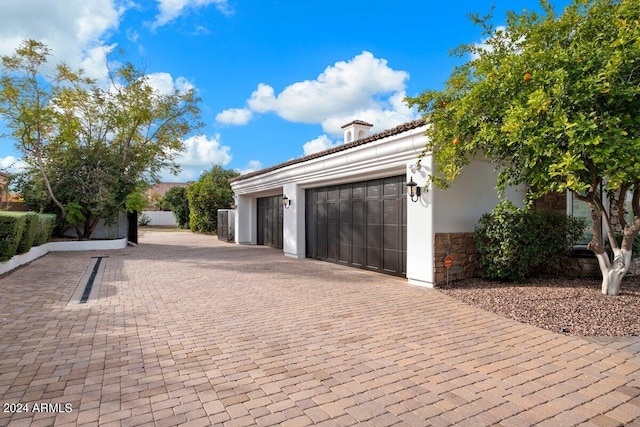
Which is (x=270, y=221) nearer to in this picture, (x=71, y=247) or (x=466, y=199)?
(x=71, y=247)

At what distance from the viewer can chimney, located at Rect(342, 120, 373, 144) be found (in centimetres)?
1332

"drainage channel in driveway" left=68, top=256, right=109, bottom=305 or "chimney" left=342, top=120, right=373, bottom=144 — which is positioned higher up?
"chimney" left=342, top=120, right=373, bottom=144

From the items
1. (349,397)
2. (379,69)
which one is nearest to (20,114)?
(379,69)

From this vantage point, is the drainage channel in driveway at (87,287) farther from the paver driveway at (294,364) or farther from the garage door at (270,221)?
the garage door at (270,221)

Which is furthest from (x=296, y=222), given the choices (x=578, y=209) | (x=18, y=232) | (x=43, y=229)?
(x=43, y=229)

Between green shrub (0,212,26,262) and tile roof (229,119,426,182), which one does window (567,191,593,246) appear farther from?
green shrub (0,212,26,262)

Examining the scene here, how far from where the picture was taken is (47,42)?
1489 cm

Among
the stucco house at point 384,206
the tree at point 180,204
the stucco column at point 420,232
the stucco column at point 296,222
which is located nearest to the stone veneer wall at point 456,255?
the stucco house at point 384,206

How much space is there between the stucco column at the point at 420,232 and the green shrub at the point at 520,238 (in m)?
1.20

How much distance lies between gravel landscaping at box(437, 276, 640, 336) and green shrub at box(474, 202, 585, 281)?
17.0 inches

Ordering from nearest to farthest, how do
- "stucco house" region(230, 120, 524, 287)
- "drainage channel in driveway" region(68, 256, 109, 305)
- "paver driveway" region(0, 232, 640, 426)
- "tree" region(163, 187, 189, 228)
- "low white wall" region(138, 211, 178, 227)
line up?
"paver driveway" region(0, 232, 640, 426)
"drainage channel in driveway" region(68, 256, 109, 305)
"stucco house" region(230, 120, 524, 287)
"tree" region(163, 187, 189, 228)
"low white wall" region(138, 211, 178, 227)

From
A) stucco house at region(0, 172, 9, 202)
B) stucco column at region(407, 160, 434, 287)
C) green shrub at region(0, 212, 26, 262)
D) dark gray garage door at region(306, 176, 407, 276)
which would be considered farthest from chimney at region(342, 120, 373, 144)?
stucco house at region(0, 172, 9, 202)

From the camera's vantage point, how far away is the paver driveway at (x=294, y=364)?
296 centimetres

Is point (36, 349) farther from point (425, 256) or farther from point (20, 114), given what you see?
point (20, 114)
